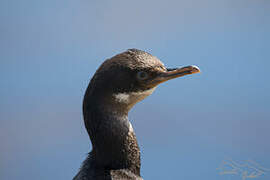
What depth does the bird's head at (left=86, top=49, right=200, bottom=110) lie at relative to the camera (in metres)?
1.47

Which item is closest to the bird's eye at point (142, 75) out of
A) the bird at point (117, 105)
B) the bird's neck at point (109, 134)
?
the bird at point (117, 105)

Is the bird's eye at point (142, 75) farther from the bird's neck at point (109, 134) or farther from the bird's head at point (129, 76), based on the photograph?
the bird's neck at point (109, 134)

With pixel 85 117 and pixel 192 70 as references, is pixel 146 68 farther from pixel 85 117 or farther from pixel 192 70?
pixel 85 117

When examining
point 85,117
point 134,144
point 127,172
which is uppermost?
point 85,117

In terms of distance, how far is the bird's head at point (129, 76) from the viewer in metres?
1.47

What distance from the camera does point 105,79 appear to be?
4.83 ft

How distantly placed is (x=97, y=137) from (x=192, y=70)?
0.54 m

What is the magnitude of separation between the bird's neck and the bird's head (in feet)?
0.15

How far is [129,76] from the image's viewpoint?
4.85ft

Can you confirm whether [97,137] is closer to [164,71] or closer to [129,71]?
[129,71]

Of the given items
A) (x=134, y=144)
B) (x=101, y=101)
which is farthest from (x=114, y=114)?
(x=134, y=144)

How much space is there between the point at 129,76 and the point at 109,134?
28 centimetres

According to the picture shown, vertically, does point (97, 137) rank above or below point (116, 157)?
above

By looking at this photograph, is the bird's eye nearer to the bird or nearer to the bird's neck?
the bird
